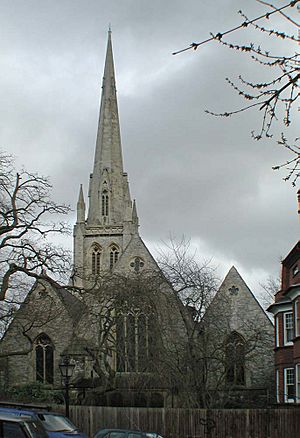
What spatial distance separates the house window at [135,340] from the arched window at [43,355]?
38.1 ft

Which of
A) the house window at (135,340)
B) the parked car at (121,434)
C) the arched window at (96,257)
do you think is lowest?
the parked car at (121,434)

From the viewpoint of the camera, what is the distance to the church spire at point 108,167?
7006 centimetres

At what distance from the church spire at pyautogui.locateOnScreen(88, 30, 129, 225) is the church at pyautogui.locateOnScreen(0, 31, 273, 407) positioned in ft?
0.37

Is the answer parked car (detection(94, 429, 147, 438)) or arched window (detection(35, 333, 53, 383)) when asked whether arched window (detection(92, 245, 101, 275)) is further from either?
parked car (detection(94, 429, 147, 438))

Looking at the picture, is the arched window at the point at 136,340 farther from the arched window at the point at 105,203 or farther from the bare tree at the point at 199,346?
the arched window at the point at 105,203

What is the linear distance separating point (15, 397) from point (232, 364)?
551 inches

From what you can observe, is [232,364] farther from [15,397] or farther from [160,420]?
[15,397]

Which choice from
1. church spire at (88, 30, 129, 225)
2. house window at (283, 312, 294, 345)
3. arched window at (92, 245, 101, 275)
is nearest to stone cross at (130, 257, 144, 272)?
arched window at (92, 245, 101, 275)

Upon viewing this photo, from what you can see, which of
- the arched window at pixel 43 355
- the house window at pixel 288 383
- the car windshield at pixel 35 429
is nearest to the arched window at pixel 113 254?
the arched window at pixel 43 355

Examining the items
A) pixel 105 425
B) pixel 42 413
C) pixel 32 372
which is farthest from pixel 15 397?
pixel 42 413

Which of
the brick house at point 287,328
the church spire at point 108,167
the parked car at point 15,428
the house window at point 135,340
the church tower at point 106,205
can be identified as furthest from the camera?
the church spire at point 108,167

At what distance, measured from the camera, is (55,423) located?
19.8m

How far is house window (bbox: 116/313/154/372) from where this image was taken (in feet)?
110

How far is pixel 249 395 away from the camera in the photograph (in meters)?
42.4
